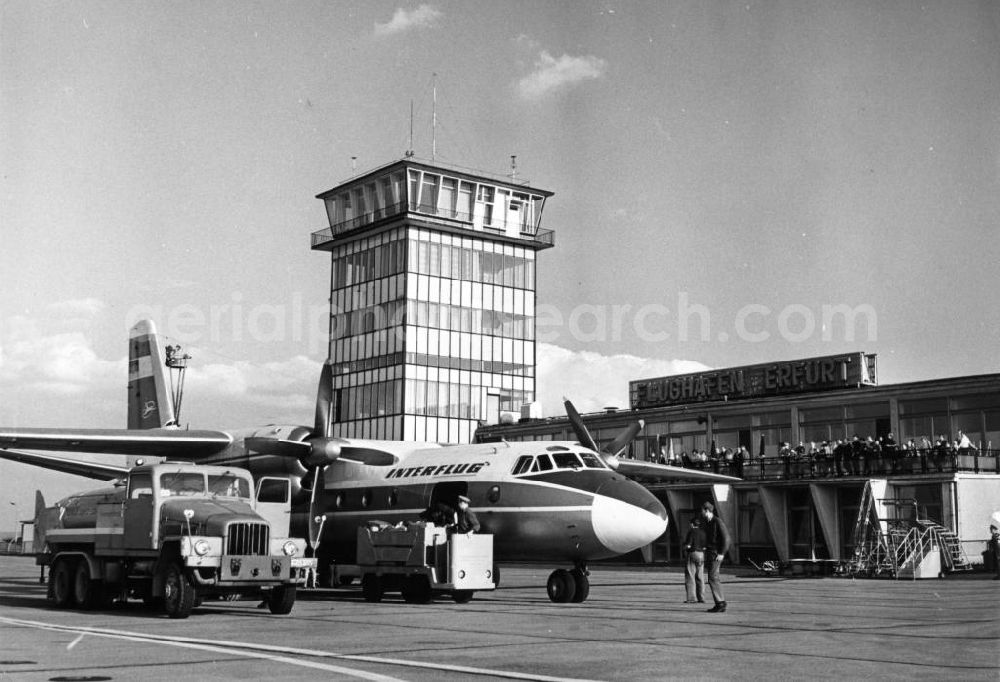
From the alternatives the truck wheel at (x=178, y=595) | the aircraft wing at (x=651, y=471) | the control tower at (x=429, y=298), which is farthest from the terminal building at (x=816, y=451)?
the truck wheel at (x=178, y=595)

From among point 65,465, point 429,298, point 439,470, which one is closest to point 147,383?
point 65,465

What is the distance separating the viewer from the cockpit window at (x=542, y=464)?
22.6 metres

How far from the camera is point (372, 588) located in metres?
22.7

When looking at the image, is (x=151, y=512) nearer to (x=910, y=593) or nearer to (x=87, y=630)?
(x=87, y=630)

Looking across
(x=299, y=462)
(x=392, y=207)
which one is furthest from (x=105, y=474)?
(x=392, y=207)

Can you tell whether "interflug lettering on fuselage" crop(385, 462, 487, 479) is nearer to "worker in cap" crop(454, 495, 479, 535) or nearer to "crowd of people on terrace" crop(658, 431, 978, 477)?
"worker in cap" crop(454, 495, 479, 535)

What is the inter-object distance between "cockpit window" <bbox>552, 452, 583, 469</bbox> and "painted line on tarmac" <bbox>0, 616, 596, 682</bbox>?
10231mm

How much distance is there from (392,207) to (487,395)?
16381 mm

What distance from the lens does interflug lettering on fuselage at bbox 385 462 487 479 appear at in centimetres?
2384

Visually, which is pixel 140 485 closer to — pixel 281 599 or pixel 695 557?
pixel 281 599

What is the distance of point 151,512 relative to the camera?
18.5 meters

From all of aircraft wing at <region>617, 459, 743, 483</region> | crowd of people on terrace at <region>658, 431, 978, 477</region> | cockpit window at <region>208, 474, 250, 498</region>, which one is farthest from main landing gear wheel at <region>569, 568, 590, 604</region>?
crowd of people on terrace at <region>658, 431, 978, 477</region>

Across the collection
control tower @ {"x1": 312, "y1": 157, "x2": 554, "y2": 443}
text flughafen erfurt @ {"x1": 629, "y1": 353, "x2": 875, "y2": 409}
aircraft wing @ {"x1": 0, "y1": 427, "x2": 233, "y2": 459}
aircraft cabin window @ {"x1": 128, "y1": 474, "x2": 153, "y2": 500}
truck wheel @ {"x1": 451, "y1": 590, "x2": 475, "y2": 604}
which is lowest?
truck wheel @ {"x1": 451, "y1": 590, "x2": 475, "y2": 604}

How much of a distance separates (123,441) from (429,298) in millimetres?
54857
